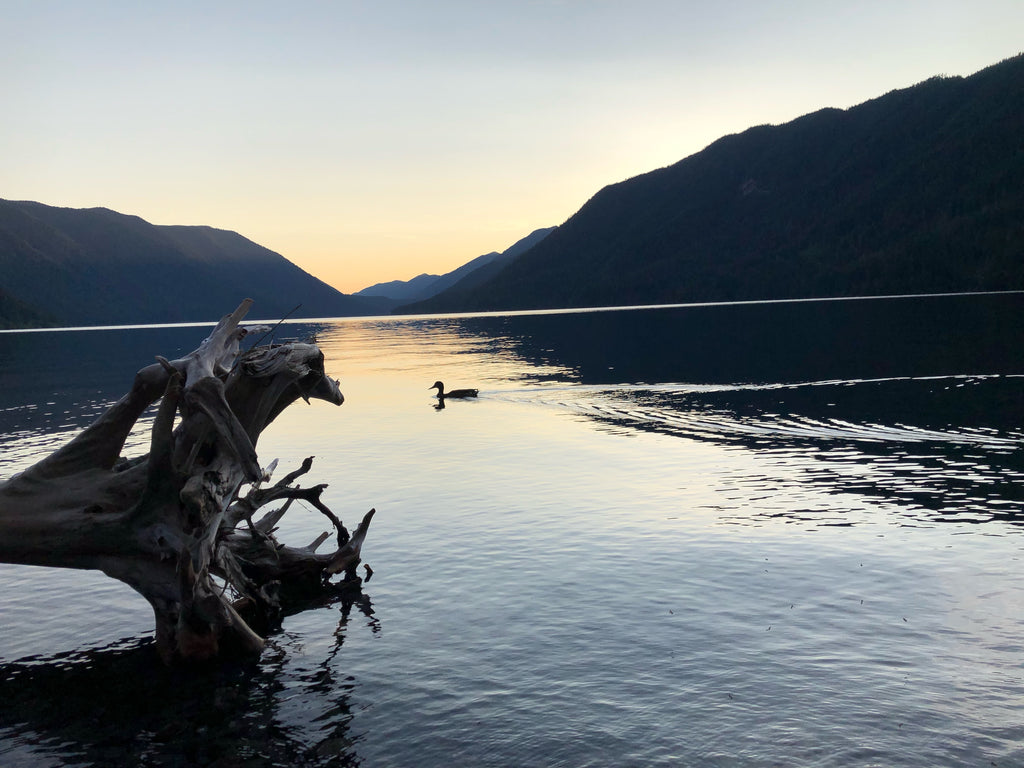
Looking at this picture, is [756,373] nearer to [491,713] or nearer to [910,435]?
[910,435]

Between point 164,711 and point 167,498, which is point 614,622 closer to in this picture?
point 164,711

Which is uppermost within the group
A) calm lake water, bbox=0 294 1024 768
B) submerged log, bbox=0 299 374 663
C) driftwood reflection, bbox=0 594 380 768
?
submerged log, bbox=0 299 374 663

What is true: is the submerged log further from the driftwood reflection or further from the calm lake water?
the calm lake water

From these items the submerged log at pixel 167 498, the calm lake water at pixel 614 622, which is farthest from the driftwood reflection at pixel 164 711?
the submerged log at pixel 167 498

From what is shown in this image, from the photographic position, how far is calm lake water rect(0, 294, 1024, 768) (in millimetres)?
11211

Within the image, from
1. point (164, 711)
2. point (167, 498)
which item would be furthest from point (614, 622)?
point (167, 498)

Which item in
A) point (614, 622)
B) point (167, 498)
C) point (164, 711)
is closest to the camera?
point (164, 711)

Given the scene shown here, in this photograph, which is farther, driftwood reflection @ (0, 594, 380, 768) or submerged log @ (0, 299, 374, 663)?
submerged log @ (0, 299, 374, 663)

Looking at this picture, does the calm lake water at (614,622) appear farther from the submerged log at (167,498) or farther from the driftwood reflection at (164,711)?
the submerged log at (167,498)

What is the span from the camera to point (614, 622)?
1529cm

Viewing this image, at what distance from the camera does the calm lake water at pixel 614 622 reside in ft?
36.8

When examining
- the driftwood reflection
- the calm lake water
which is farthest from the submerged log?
the calm lake water

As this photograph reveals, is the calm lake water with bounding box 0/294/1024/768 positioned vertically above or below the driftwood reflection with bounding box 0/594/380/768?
below

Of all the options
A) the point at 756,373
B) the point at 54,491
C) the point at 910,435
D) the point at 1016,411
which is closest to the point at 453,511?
the point at 54,491
